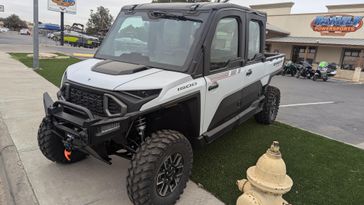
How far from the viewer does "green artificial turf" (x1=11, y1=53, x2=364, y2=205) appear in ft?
11.2

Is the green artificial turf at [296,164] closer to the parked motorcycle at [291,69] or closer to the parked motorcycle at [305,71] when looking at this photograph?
the parked motorcycle at [305,71]

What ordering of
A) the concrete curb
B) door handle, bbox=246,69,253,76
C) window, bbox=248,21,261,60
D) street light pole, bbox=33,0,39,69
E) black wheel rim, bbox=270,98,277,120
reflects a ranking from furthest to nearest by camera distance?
1. street light pole, bbox=33,0,39,69
2. black wheel rim, bbox=270,98,277,120
3. window, bbox=248,21,261,60
4. door handle, bbox=246,69,253,76
5. the concrete curb

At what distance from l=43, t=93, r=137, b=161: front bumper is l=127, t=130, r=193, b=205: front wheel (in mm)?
298

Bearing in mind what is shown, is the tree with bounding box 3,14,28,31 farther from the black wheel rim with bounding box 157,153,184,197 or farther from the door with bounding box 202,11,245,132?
the black wheel rim with bounding box 157,153,184,197

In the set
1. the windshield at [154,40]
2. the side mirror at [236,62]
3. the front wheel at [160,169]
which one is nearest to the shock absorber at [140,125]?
the front wheel at [160,169]

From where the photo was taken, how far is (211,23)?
10.7 feet

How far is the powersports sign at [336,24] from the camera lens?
1023 inches

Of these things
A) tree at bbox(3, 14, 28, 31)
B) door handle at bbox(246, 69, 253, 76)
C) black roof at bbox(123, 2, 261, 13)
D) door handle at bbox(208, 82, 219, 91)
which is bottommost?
door handle at bbox(208, 82, 219, 91)

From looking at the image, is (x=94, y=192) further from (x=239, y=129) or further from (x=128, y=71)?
(x=239, y=129)

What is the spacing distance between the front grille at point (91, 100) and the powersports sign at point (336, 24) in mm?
29255

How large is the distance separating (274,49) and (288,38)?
231cm

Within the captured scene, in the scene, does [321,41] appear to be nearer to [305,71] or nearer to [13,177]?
[305,71]

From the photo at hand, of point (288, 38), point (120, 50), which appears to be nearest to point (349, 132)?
point (120, 50)

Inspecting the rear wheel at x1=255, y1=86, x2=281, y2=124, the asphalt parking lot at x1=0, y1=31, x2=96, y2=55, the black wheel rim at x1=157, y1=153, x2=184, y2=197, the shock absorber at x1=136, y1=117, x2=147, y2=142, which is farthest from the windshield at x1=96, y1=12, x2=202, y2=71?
the asphalt parking lot at x1=0, y1=31, x2=96, y2=55
